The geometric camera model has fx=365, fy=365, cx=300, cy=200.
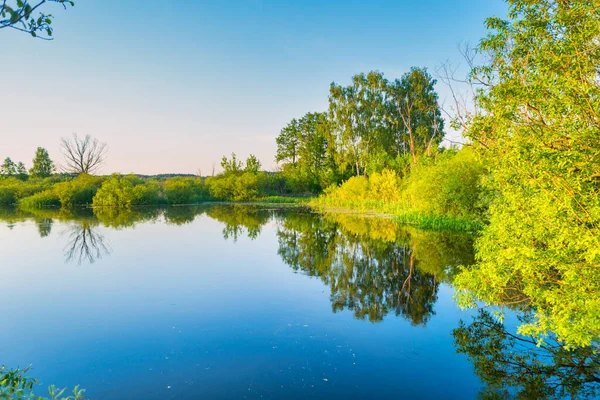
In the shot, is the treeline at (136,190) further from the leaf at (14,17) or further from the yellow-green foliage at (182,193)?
the leaf at (14,17)

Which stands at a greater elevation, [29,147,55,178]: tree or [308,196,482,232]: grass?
[29,147,55,178]: tree

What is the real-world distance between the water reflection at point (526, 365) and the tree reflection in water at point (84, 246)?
1095 cm

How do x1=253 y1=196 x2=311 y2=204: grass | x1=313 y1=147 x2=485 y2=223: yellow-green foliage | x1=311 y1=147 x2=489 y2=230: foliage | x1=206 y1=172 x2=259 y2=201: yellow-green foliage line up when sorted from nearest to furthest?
x1=311 y1=147 x2=489 y2=230: foliage < x1=313 y1=147 x2=485 y2=223: yellow-green foliage < x1=253 y1=196 x2=311 y2=204: grass < x1=206 y1=172 x2=259 y2=201: yellow-green foliage

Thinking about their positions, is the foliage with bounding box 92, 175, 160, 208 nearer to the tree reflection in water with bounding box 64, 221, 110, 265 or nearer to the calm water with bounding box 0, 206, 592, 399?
the tree reflection in water with bounding box 64, 221, 110, 265

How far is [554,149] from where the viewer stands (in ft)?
14.8

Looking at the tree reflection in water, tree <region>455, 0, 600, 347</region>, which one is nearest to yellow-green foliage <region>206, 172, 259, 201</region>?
the tree reflection in water

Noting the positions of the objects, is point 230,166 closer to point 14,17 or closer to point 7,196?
point 7,196

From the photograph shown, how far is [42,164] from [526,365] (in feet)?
209

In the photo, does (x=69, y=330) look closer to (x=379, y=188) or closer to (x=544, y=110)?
(x=544, y=110)

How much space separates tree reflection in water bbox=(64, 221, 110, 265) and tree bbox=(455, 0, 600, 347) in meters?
11.6

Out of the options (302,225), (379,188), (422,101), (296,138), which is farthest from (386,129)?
(302,225)

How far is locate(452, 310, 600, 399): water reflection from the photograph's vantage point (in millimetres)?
4285

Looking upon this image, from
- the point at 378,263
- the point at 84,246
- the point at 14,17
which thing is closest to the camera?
the point at 14,17

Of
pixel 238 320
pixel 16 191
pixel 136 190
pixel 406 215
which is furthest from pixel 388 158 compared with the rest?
pixel 16 191
